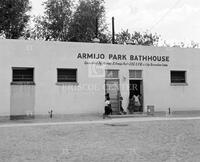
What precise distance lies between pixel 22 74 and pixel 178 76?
10.6m

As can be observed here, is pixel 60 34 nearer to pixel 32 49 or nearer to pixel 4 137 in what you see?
pixel 32 49

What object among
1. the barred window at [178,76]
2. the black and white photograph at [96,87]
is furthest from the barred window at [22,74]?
the barred window at [178,76]

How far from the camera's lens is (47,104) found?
2330 cm

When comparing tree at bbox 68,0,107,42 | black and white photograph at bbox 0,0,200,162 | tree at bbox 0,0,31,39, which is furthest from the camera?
tree at bbox 68,0,107,42

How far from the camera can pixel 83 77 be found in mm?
24312

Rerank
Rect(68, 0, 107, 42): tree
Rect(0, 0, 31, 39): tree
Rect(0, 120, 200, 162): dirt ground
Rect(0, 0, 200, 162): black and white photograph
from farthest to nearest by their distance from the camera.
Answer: Rect(68, 0, 107, 42): tree, Rect(0, 0, 31, 39): tree, Rect(0, 0, 200, 162): black and white photograph, Rect(0, 120, 200, 162): dirt ground

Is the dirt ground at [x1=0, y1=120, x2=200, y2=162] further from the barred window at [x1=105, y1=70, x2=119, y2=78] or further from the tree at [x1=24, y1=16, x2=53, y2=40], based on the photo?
the tree at [x1=24, y1=16, x2=53, y2=40]

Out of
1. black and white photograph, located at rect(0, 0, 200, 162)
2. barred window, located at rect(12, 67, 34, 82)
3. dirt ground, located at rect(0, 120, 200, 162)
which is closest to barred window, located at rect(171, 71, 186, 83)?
black and white photograph, located at rect(0, 0, 200, 162)

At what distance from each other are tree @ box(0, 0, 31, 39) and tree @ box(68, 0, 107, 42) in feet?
21.0

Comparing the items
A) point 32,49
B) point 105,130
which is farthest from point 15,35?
point 105,130

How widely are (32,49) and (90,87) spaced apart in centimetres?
420

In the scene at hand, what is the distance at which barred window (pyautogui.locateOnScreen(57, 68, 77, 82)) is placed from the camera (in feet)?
78.7

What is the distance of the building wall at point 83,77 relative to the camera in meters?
22.8

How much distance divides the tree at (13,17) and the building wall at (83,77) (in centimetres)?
1866
